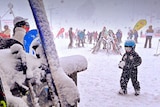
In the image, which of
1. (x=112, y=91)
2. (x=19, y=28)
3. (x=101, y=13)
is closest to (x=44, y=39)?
(x=19, y=28)

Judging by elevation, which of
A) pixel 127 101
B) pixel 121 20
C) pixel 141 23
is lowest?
pixel 127 101

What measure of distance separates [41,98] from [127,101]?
2905mm

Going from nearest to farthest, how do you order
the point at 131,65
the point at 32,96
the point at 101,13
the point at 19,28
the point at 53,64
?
the point at 32,96 < the point at 53,64 < the point at 19,28 < the point at 131,65 < the point at 101,13

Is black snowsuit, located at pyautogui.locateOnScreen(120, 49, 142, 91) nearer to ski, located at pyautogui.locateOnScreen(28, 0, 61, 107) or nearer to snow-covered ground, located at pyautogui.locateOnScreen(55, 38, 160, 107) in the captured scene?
snow-covered ground, located at pyautogui.locateOnScreen(55, 38, 160, 107)

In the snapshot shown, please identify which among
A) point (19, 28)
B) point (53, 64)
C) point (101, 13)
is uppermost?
point (101, 13)

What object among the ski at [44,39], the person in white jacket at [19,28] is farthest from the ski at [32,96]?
the person in white jacket at [19,28]

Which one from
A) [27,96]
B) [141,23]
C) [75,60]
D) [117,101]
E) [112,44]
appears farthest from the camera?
[141,23]

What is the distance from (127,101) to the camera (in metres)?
3.95

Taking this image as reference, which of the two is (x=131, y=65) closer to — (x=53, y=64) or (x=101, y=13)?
(x=53, y=64)

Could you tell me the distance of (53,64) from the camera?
1.40 meters

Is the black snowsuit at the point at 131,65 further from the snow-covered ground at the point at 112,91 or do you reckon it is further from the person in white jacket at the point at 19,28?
the person in white jacket at the point at 19,28

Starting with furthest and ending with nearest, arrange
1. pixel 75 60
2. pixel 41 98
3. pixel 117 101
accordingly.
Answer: pixel 117 101 → pixel 75 60 → pixel 41 98

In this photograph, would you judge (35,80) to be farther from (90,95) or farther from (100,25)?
(100,25)

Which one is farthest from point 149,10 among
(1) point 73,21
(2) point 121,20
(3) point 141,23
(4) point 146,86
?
(4) point 146,86
